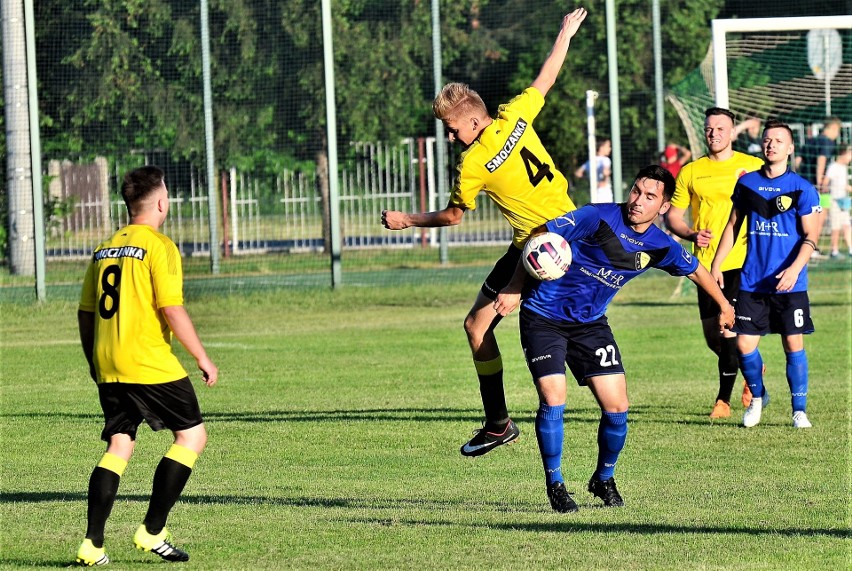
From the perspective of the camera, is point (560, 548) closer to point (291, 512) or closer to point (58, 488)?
point (291, 512)

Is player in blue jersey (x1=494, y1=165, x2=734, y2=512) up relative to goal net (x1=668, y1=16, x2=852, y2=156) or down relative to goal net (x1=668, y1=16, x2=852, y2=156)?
down

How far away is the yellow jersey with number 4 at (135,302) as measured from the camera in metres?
6.54

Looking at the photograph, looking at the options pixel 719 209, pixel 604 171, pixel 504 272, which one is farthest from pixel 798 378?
pixel 604 171

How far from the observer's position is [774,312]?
34.9 ft

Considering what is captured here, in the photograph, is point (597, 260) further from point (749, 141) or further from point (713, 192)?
point (749, 141)

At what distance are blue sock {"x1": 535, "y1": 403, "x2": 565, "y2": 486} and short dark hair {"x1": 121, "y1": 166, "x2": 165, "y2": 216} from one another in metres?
2.38

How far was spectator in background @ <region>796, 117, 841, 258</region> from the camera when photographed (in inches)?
922

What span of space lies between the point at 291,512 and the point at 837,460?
11.7 feet

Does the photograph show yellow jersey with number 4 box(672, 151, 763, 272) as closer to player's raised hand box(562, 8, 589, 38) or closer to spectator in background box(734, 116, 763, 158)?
player's raised hand box(562, 8, 589, 38)

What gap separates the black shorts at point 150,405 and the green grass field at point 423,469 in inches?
24.9

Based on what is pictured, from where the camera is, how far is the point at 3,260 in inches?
961

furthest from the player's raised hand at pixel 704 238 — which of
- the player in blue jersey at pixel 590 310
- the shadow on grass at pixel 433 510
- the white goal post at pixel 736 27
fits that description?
the white goal post at pixel 736 27

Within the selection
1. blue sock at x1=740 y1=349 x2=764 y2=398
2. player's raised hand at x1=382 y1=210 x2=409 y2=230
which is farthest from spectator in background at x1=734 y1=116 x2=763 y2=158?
player's raised hand at x1=382 y1=210 x2=409 y2=230

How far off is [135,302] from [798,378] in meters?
5.73
